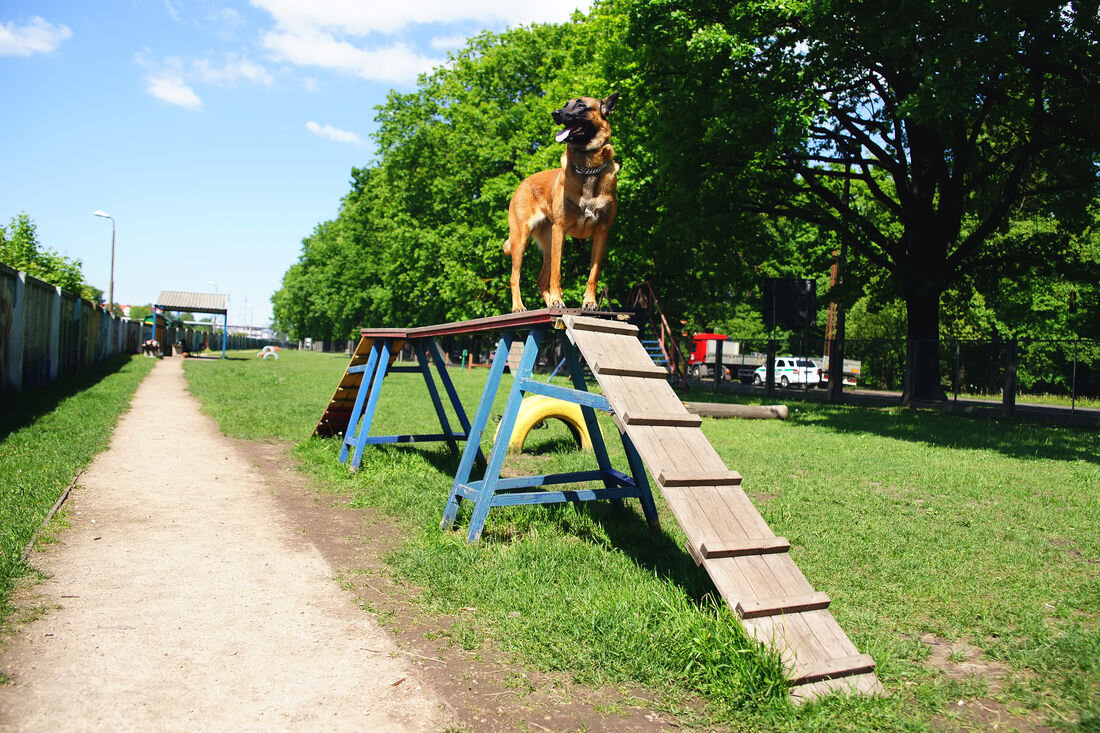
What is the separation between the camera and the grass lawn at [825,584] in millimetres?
3332

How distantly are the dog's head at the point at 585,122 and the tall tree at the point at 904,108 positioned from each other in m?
9.52

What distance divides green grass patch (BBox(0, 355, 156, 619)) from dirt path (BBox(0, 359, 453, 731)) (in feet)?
0.75

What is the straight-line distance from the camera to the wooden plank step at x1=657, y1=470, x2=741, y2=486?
4.04m

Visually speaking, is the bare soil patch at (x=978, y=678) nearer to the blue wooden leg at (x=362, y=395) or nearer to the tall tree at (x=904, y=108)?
the blue wooden leg at (x=362, y=395)

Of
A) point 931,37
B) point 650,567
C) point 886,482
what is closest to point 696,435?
point 650,567

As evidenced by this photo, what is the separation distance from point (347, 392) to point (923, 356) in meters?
17.0

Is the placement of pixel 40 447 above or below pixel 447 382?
below

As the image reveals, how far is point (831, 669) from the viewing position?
3307mm

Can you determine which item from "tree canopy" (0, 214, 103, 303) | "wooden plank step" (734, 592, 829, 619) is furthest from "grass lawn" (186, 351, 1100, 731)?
"tree canopy" (0, 214, 103, 303)

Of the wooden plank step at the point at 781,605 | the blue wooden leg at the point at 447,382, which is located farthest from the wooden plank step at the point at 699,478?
the blue wooden leg at the point at 447,382

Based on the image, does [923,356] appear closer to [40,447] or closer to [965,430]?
[965,430]

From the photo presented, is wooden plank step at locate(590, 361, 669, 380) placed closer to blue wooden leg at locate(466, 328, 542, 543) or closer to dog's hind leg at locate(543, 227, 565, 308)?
blue wooden leg at locate(466, 328, 542, 543)

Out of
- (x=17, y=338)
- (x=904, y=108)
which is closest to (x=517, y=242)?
(x=904, y=108)

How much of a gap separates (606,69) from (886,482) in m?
18.2
